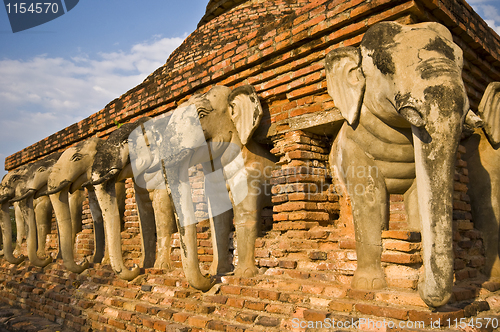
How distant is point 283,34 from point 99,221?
4.03 metres

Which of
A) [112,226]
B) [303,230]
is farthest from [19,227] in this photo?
[303,230]

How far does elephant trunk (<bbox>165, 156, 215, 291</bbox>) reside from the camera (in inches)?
140

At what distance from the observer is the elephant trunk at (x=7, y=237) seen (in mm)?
7230

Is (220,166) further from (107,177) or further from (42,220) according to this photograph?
(42,220)

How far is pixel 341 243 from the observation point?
333 cm

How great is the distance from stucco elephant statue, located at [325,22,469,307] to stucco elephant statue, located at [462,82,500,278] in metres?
0.94

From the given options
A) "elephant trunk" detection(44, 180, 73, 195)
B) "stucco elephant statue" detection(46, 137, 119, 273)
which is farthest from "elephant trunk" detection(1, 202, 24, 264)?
"elephant trunk" detection(44, 180, 73, 195)

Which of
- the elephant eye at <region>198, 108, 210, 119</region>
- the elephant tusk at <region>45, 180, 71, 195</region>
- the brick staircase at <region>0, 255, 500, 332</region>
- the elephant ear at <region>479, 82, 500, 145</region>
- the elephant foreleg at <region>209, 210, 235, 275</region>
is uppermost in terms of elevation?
the elephant eye at <region>198, 108, 210, 119</region>

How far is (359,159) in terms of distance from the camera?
3096 mm

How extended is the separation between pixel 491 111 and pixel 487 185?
74 cm

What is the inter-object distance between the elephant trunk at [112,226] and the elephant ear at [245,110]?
169 centimetres

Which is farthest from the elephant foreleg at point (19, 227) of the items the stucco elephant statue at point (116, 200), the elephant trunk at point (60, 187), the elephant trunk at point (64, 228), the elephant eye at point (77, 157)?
the stucco elephant statue at point (116, 200)

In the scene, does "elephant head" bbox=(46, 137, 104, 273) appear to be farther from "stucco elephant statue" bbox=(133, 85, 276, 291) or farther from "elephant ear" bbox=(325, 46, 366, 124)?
"elephant ear" bbox=(325, 46, 366, 124)

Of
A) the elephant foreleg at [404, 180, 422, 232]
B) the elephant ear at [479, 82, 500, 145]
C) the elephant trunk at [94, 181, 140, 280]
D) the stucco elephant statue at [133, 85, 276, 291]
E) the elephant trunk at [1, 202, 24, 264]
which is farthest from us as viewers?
the elephant trunk at [1, 202, 24, 264]
